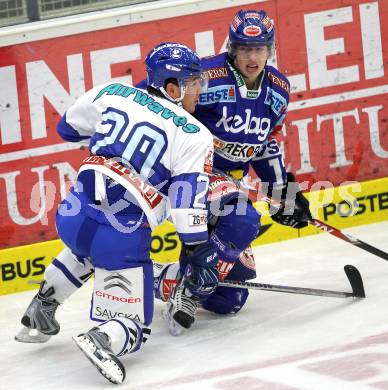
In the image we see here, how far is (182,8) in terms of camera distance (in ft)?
17.5

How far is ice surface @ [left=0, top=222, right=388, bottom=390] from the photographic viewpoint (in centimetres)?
363

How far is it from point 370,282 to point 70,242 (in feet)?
4.66

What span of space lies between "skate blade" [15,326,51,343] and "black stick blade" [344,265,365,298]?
1233 millimetres

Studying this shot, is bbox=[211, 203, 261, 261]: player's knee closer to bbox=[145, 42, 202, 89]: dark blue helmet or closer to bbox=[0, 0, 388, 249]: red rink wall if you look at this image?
bbox=[145, 42, 202, 89]: dark blue helmet

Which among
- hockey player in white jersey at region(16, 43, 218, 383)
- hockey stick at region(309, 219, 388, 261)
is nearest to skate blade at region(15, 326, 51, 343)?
hockey player in white jersey at region(16, 43, 218, 383)

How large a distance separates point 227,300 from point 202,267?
53 centimetres

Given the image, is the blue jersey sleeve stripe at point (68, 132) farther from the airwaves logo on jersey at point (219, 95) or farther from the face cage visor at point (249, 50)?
the face cage visor at point (249, 50)

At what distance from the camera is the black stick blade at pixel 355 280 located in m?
4.54

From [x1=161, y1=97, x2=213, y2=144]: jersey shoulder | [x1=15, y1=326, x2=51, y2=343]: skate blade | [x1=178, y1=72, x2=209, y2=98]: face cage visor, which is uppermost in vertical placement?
[x1=178, y1=72, x2=209, y2=98]: face cage visor

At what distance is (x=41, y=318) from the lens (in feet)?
13.8

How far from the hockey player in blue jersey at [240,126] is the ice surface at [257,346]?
14 centimetres

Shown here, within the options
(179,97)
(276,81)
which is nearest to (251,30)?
(276,81)

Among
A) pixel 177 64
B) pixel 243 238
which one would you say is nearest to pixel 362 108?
pixel 243 238

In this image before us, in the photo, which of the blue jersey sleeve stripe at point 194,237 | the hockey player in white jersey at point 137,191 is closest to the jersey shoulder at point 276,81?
the hockey player in white jersey at point 137,191
